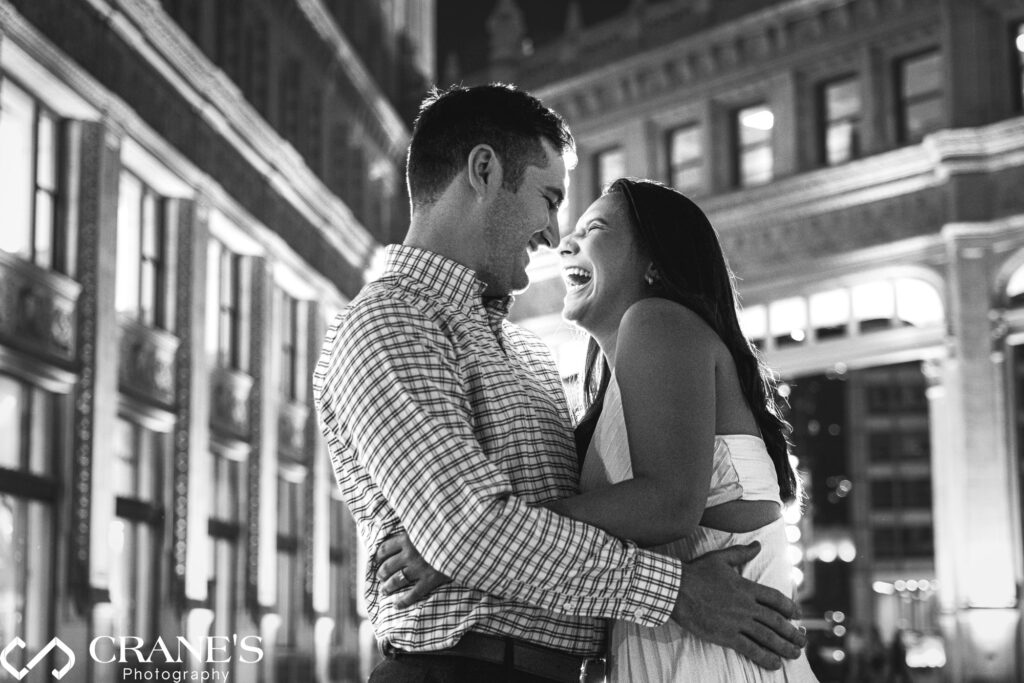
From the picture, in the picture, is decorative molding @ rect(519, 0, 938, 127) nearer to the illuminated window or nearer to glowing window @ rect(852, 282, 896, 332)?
glowing window @ rect(852, 282, 896, 332)

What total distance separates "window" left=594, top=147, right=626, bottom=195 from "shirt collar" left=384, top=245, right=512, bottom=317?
2575cm

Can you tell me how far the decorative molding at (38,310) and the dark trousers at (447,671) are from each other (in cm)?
1246

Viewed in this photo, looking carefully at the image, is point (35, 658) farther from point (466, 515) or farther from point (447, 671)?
point (466, 515)

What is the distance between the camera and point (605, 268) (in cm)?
296

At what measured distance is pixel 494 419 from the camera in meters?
2.69

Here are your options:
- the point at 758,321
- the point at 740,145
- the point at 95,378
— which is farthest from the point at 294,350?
the point at 95,378

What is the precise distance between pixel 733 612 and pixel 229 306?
20.2 metres

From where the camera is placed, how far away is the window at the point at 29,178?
47.3ft

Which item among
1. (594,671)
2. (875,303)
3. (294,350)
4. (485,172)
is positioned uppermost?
(875,303)

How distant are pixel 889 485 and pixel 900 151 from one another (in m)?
60.0

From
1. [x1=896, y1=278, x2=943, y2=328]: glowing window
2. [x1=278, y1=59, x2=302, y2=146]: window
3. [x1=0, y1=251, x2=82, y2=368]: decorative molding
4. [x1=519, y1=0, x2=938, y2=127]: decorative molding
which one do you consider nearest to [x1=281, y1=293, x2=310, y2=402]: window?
[x1=278, y1=59, x2=302, y2=146]: window

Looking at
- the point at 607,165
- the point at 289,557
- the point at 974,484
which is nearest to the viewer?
the point at 974,484

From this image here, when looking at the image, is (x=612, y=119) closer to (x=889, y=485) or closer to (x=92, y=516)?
(x=92, y=516)

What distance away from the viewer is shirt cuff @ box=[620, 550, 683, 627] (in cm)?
244
